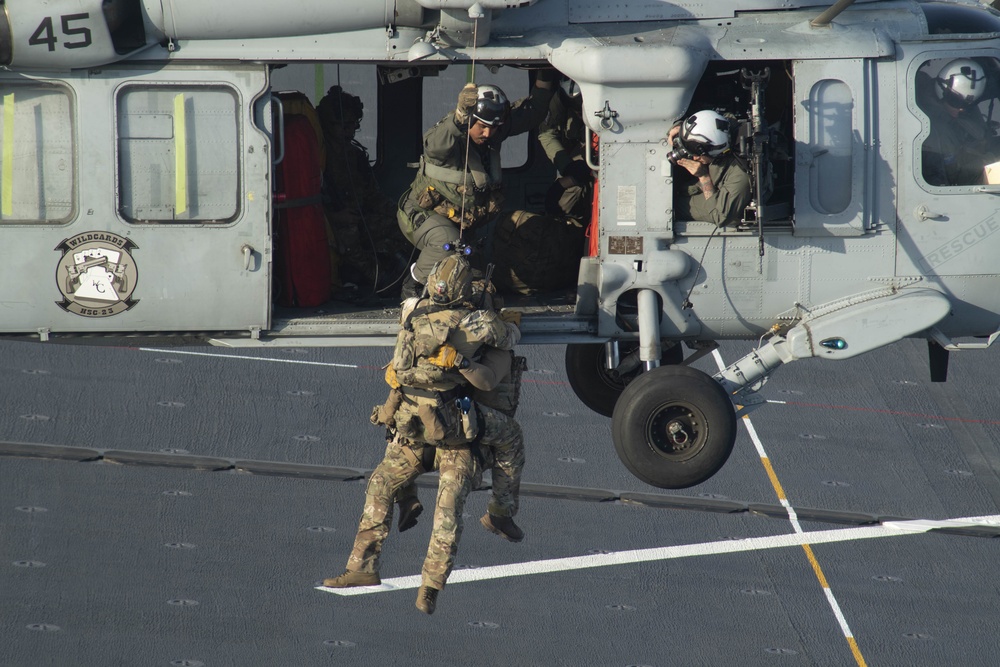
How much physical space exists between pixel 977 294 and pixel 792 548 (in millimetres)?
23872

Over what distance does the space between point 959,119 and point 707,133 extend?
213cm

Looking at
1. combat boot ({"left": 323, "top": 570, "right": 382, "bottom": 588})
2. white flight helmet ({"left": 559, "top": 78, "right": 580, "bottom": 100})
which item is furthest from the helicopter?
combat boot ({"left": 323, "top": 570, "right": 382, "bottom": 588})

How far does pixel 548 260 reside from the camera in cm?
1178

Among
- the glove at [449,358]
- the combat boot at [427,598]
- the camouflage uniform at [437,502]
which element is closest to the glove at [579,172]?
the glove at [449,358]

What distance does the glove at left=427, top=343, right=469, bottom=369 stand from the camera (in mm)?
10117

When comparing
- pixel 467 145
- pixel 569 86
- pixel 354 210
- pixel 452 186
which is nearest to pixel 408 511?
pixel 452 186

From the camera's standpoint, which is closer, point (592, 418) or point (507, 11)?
point (507, 11)

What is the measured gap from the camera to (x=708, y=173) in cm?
1052

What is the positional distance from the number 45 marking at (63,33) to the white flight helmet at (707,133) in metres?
4.48

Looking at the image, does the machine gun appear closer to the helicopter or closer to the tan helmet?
the helicopter

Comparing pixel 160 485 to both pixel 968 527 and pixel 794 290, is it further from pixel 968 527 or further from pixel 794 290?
pixel 794 290

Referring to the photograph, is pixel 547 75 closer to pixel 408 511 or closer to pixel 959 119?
pixel 959 119

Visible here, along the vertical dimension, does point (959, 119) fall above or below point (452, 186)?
above

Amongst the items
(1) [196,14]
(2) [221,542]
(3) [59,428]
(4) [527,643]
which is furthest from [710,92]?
(3) [59,428]
